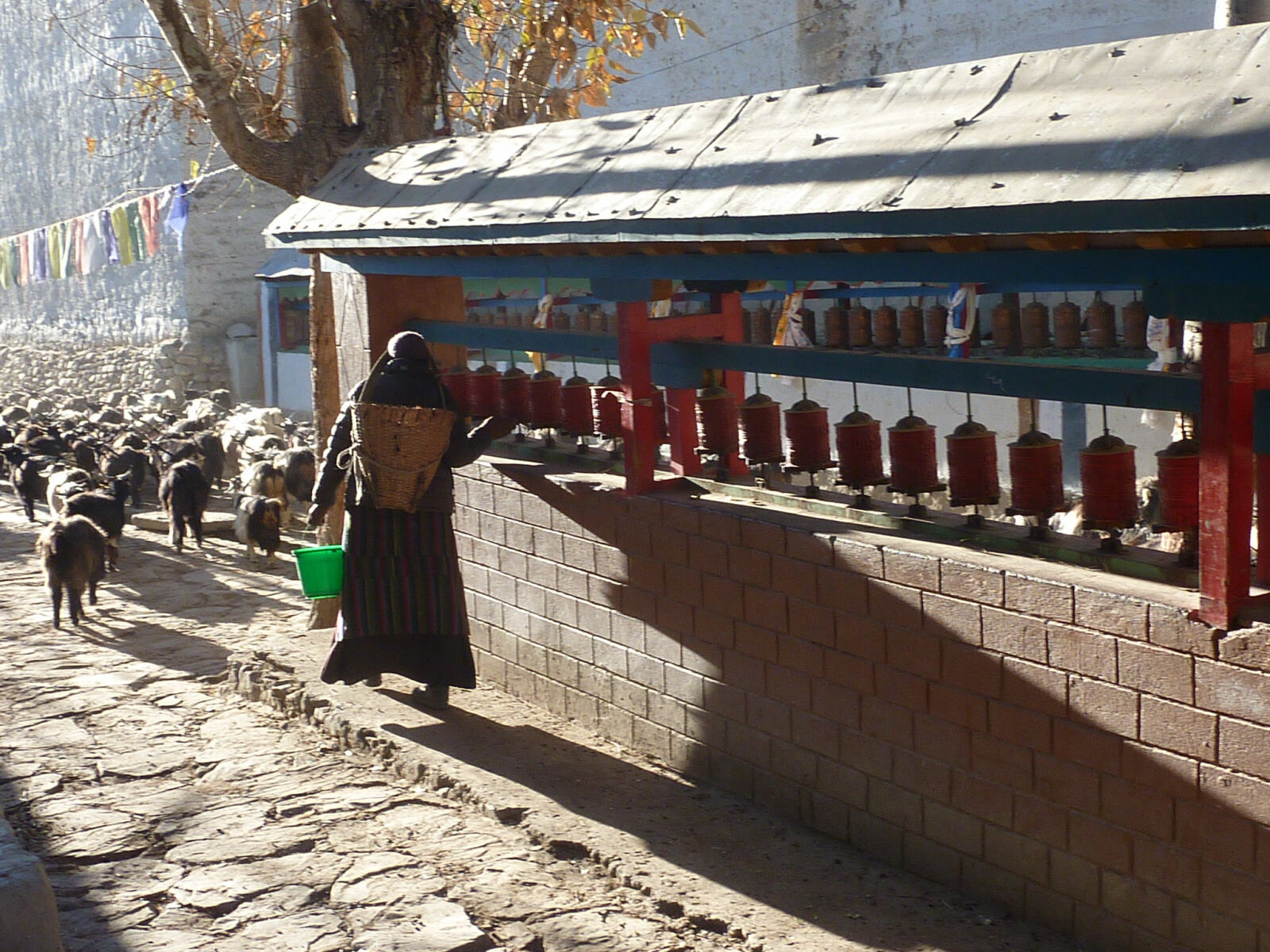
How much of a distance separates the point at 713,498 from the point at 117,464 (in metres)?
11.1

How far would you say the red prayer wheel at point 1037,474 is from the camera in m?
4.31

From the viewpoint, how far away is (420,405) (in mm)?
6129

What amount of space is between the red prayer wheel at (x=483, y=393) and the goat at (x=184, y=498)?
5693 mm

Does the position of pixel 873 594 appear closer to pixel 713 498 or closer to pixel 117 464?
pixel 713 498

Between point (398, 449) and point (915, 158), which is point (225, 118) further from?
point (915, 158)

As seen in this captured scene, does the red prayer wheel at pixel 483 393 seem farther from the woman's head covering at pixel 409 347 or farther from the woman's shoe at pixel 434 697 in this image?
the woman's shoe at pixel 434 697

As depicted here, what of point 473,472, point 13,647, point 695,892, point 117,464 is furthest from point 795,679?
point 117,464

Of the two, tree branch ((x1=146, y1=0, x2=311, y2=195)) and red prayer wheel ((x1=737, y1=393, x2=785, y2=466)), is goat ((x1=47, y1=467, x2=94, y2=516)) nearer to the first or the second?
tree branch ((x1=146, y1=0, x2=311, y2=195))

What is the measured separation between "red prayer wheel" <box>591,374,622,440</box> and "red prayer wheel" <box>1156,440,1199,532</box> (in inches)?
106

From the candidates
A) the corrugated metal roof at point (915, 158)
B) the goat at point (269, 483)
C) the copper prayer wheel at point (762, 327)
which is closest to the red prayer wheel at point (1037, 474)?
the corrugated metal roof at point (915, 158)

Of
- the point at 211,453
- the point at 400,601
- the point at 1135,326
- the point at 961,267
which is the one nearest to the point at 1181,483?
the point at 961,267

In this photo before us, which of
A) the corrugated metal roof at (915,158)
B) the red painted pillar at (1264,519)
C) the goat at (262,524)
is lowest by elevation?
the goat at (262,524)

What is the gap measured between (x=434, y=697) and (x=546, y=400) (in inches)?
60.8

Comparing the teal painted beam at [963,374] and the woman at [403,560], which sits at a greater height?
the teal painted beam at [963,374]
